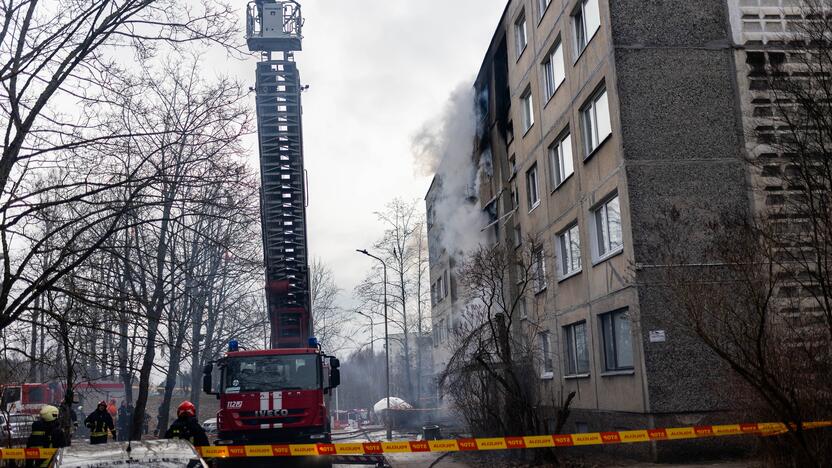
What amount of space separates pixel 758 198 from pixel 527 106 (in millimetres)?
9797

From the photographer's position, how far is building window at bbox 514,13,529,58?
23564 mm

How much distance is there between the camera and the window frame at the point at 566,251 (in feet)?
61.2

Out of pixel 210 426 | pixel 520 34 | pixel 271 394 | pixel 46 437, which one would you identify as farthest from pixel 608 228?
pixel 210 426

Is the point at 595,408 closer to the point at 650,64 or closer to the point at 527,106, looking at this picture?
the point at 650,64

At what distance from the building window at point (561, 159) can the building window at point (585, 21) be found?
2263 mm

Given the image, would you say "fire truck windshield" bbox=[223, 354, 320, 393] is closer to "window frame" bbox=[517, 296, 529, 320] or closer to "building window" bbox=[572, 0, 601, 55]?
"window frame" bbox=[517, 296, 529, 320]

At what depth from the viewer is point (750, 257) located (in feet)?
31.5

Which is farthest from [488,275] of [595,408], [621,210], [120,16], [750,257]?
[120,16]

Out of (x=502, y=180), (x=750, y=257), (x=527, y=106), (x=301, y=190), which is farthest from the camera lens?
(x=502, y=180)

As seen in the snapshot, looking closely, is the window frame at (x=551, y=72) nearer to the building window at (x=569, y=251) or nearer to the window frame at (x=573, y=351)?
the building window at (x=569, y=251)

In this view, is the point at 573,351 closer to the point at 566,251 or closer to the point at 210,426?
the point at 566,251

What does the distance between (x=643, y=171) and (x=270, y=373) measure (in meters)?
8.34

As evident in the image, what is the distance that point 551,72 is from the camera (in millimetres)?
20766

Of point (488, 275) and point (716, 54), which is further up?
point (716, 54)
